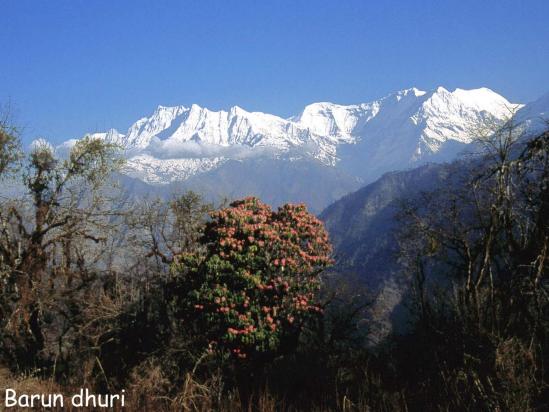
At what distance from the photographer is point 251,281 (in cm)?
1345

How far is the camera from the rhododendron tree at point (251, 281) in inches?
521

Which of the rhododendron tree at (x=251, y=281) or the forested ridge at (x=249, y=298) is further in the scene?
the rhododendron tree at (x=251, y=281)

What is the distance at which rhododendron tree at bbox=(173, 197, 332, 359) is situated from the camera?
1323cm

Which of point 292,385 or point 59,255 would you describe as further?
point 59,255

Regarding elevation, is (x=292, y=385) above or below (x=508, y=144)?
below

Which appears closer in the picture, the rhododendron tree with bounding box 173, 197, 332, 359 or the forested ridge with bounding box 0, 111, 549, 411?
the forested ridge with bounding box 0, 111, 549, 411

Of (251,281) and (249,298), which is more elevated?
(251,281)

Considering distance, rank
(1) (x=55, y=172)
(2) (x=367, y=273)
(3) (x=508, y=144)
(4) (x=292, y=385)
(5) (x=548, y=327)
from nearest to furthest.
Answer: (5) (x=548, y=327)
(3) (x=508, y=144)
(4) (x=292, y=385)
(1) (x=55, y=172)
(2) (x=367, y=273)

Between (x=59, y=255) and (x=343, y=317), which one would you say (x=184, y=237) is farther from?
(x=343, y=317)

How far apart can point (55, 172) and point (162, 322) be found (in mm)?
8088

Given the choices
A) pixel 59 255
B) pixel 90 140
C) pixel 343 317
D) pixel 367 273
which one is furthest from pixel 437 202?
pixel 367 273

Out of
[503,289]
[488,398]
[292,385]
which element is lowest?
[292,385]

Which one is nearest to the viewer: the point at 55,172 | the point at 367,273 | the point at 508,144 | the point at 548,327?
the point at 548,327

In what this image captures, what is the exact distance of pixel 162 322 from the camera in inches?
630
